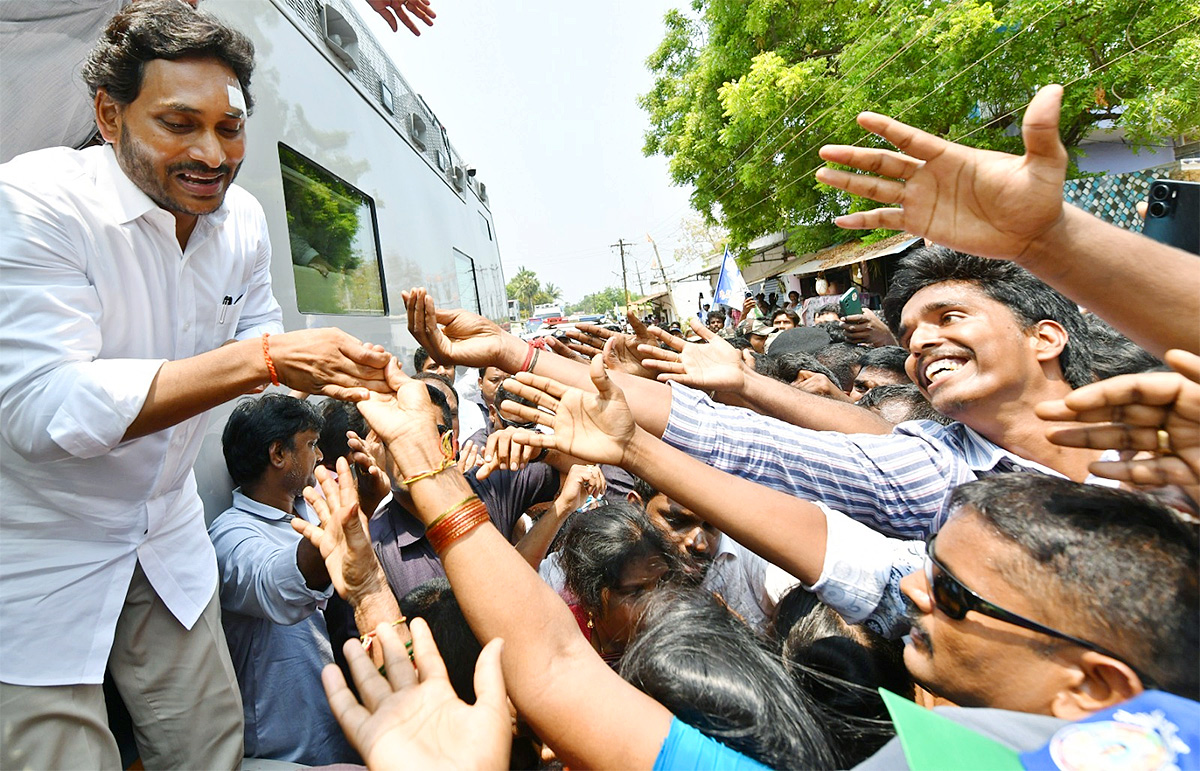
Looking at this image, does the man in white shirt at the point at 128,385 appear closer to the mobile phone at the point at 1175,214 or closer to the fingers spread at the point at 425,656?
the fingers spread at the point at 425,656

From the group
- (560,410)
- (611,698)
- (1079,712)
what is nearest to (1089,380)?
(1079,712)

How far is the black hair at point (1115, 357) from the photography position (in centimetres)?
185

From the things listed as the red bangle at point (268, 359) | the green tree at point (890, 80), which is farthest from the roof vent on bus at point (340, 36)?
the green tree at point (890, 80)

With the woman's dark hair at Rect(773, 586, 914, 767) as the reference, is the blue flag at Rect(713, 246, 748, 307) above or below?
above

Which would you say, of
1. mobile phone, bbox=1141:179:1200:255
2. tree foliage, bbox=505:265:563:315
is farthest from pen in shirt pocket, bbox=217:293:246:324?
tree foliage, bbox=505:265:563:315

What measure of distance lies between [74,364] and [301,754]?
4.31 ft

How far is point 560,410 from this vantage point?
157 cm

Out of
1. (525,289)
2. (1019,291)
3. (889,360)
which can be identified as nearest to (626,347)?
(1019,291)

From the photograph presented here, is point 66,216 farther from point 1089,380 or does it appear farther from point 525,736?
point 1089,380

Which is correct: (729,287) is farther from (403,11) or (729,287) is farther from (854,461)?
(854,461)

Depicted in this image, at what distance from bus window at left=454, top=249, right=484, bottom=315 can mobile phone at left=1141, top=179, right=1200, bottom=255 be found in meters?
6.05

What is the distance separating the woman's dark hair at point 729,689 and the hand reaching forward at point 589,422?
40 cm

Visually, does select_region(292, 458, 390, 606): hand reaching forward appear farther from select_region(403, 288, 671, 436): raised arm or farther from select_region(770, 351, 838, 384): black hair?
select_region(770, 351, 838, 384): black hair

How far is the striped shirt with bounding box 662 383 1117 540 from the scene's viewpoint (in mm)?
1711
